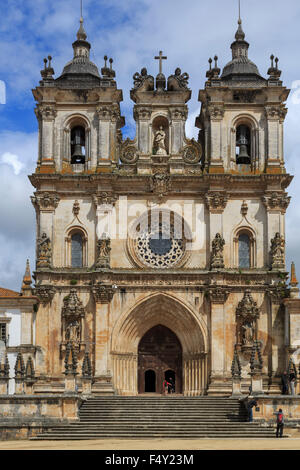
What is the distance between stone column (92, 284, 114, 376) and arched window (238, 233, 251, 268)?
284 inches

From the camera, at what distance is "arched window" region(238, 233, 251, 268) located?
1791 inches

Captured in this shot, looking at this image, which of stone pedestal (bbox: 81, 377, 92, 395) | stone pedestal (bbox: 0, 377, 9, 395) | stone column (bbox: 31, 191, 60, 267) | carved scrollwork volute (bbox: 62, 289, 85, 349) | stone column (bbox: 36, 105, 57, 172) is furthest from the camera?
Answer: stone column (bbox: 36, 105, 57, 172)

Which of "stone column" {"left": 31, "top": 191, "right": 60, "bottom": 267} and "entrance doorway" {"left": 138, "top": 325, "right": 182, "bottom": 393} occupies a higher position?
"stone column" {"left": 31, "top": 191, "right": 60, "bottom": 267}

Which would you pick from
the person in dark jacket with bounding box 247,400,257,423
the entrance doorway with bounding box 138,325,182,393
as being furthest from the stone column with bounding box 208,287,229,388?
the person in dark jacket with bounding box 247,400,257,423

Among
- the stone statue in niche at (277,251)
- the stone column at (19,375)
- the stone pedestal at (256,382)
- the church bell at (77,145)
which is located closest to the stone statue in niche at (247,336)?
the stone statue in niche at (277,251)

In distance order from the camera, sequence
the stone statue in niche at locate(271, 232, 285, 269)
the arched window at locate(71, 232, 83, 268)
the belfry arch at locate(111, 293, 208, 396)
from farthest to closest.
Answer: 1. the arched window at locate(71, 232, 83, 268)
2. the stone statue in niche at locate(271, 232, 285, 269)
3. the belfry arch at locate(111, 293, 208, 396)

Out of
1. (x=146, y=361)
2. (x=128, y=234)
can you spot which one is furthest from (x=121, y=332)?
(x=128, y=234)

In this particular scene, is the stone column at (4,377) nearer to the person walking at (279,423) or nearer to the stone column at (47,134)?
the stone column at (47,134)

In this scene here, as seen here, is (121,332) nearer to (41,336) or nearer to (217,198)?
(41,336)

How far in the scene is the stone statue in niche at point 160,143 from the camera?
4653 cm

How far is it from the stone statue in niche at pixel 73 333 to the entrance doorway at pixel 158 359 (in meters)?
3.76

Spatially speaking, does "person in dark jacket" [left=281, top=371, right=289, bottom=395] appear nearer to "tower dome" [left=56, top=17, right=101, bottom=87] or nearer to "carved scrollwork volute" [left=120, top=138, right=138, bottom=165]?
"carved scrollwork volute" [left=120, top=138, right=138, bottom=165]

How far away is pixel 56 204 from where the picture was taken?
45.7 meters

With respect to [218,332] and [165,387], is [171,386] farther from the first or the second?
[218,332]
